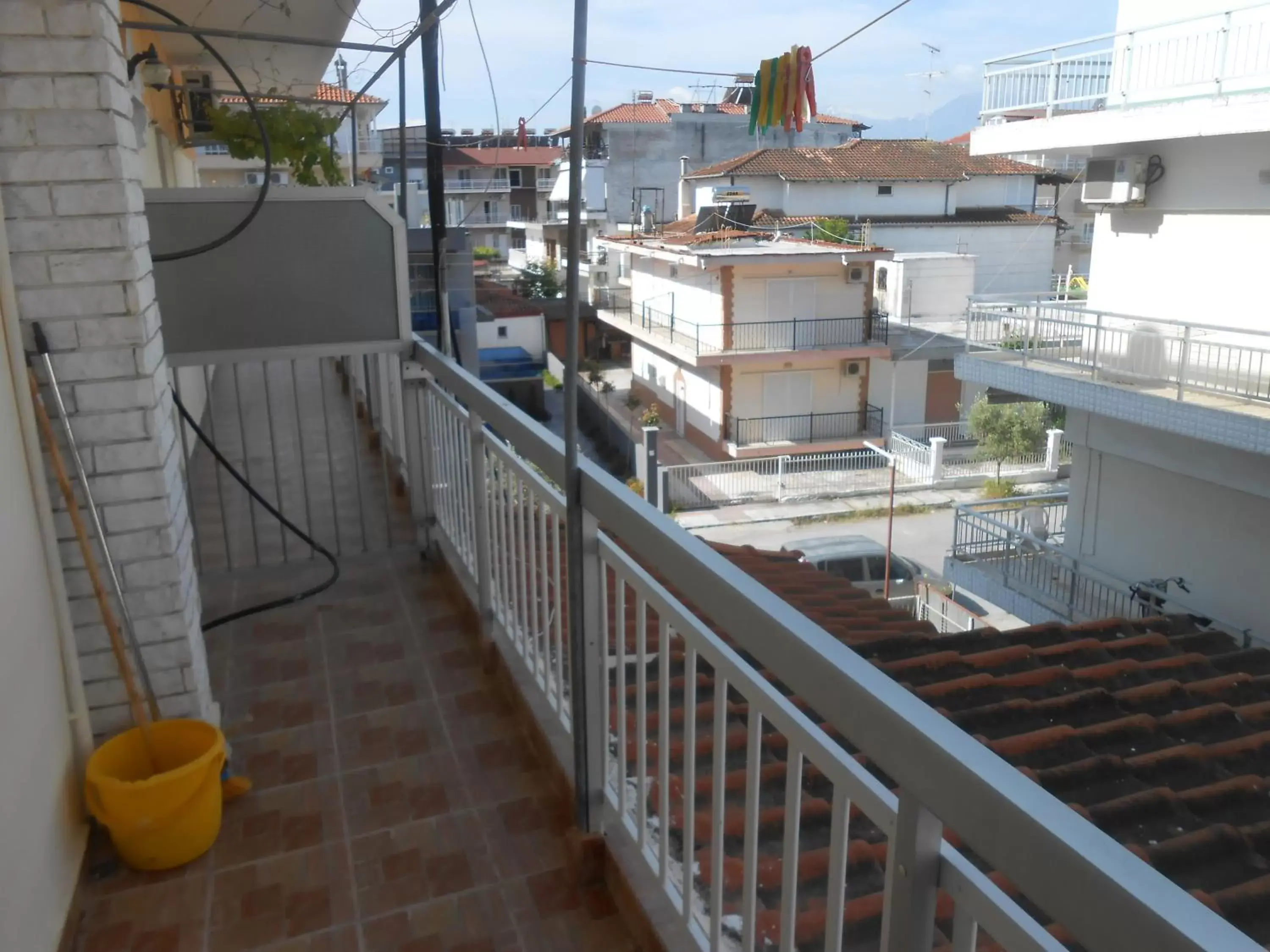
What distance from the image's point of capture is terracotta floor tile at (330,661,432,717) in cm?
276

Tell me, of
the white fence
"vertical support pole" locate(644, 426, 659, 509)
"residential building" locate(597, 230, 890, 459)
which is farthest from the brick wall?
"residential building" locate(597, 230, 890, 459)

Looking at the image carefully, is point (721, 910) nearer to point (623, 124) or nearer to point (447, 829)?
point (447, 829)

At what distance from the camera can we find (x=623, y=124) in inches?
248

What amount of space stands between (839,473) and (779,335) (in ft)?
8.93

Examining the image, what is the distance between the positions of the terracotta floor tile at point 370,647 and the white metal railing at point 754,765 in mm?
353

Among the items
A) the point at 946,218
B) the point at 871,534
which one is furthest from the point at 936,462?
the point at 946,218

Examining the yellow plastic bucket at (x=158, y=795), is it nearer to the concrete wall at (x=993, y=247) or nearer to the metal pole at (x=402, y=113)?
the metal pole at (x=402, y=113)

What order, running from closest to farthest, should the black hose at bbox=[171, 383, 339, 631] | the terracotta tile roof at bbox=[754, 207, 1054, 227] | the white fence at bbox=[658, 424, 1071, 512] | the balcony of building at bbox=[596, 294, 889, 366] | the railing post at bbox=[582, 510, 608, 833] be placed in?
the railing post at bbox=[582, 510, 608, 833], the black hose at bbox=[171, 383, 339, 631], the white fence at bbox=[658, 424, 1071, 512], the balcony of building at bbox=[596, 294, 889, 366], the terracotta tile roof at bbox=[754, 207, 1054, 227]

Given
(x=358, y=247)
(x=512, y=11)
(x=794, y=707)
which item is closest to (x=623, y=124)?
(x=358, y=247)

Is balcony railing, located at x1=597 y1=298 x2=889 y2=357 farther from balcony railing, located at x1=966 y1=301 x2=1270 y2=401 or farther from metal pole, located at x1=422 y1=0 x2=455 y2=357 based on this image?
metal pole, located at x1=422 y1=0 x2=455 y2=357

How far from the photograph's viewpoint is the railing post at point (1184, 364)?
7277 millimetres

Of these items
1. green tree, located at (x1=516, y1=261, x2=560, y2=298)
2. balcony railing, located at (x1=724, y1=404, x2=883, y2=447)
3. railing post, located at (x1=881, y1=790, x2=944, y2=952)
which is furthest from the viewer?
green tree, located at (x1=516, y1=261, x2=560, y2=298)

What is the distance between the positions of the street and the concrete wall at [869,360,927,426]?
3887 mm

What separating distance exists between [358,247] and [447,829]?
2.11 m
